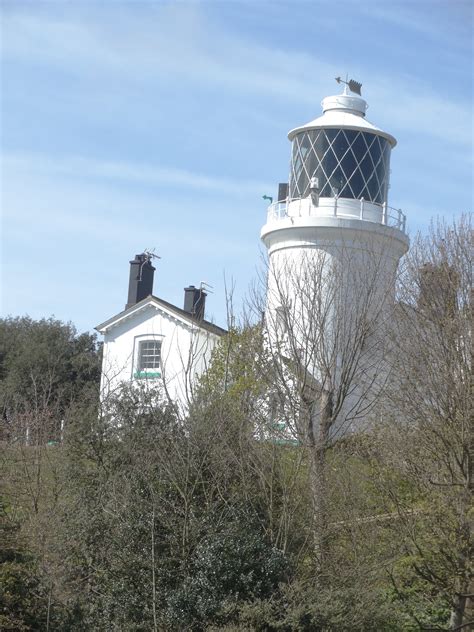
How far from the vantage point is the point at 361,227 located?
2686cm

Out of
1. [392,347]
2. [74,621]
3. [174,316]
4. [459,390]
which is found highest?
[174,316]

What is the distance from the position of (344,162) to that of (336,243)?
2765 millimetres

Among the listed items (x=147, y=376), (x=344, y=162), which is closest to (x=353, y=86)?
(x=344, y=162)

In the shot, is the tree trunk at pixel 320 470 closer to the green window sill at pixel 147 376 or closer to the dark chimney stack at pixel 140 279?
the green window sill at pixel 147 376

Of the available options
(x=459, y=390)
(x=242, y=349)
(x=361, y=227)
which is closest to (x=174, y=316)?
(x=361, y=227)

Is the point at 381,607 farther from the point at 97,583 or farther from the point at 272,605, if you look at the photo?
the point at 97,583

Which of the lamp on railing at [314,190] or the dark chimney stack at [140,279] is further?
the dark chimney stack at [140,279]

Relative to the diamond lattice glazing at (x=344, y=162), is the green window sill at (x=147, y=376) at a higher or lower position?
lower

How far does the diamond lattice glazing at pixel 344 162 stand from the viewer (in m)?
27.7

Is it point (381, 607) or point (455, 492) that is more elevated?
point (455, 492)

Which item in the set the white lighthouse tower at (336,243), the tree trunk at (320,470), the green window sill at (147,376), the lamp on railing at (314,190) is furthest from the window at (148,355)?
the tree trunk at (320,470)

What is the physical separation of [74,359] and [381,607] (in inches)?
1208

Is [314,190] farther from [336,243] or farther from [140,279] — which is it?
[140,279]

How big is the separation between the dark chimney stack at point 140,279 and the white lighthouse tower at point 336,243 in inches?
439
